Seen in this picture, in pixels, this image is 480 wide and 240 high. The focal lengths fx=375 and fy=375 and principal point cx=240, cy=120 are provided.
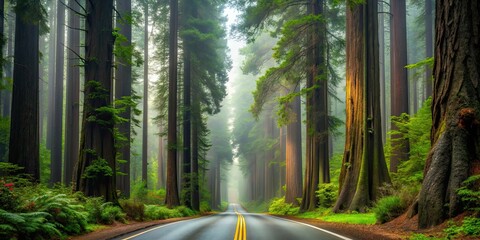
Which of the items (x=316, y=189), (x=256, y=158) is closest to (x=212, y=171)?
(x=256, y=158)

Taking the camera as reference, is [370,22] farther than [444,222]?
Yes

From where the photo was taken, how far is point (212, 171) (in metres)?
57.5

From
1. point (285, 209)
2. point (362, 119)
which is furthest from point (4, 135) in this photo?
point (362, 119)

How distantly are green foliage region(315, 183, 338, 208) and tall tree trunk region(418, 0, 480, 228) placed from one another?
932 centimetres

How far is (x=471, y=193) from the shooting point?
767cm

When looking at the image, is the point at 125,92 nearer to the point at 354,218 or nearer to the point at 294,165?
the point at 294,165

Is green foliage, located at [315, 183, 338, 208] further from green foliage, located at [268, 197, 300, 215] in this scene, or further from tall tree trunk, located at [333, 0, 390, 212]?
green foliage, located at [268, 197, 300, 215]

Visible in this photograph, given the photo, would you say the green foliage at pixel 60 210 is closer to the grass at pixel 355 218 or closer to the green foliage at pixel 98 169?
the green foliage at pixel 98 169

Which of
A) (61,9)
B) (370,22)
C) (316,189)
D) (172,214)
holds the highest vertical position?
(61,9)

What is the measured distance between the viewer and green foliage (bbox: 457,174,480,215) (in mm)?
7648

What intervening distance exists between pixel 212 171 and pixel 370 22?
1737 inches

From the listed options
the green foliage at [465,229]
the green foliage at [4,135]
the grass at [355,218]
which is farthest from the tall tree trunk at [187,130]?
the green foliage at [465,229]

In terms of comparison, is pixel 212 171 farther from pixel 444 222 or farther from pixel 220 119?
pixel 444 222

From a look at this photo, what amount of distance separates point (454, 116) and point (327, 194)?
10.7 meters
